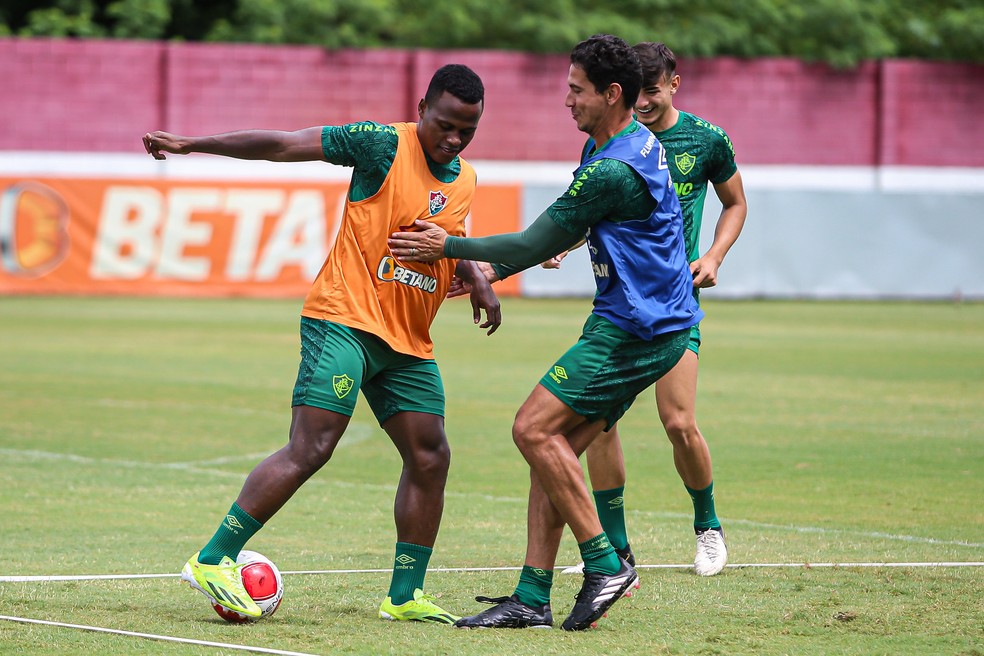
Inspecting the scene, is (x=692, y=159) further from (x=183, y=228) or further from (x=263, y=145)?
(x=183, y=228)

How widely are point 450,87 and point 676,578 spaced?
A: 8.30ft

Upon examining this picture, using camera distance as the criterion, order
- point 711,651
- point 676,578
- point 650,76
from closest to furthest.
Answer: point 711,651 → point 676,578 → point 650,76

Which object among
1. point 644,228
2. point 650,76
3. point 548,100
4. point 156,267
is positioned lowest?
point 156,267

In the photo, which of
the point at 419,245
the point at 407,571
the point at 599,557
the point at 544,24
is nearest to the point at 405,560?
the point at 407,571

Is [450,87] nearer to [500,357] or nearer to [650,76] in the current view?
[650,76]

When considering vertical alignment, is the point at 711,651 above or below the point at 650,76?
below

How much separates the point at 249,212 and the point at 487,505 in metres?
21.8

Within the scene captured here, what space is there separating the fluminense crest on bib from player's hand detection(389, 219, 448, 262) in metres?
1.97

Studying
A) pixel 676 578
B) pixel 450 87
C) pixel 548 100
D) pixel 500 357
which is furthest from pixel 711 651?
pixel 548 100

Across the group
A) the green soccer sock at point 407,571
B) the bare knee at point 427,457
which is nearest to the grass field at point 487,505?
the green soccer sock at point 407,571

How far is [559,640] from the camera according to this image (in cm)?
554

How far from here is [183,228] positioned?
1171 inches

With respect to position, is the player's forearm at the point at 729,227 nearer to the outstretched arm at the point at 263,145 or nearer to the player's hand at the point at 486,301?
the player's hand at the point at 486,301

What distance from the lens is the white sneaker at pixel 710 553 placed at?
6.84m
